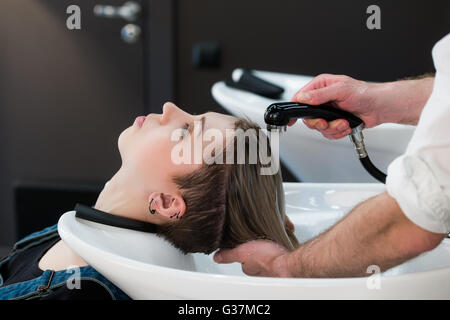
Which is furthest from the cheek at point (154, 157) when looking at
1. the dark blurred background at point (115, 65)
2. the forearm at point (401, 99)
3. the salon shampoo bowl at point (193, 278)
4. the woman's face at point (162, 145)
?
the dark blurred background at point (115, 65)

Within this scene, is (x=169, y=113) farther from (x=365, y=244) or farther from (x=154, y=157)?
(x=365, y=244)

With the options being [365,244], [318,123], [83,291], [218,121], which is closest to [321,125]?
[318,123]

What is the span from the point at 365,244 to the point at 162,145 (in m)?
0.37

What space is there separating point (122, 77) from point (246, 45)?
0.47 meters

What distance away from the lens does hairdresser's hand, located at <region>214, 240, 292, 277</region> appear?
0.85 meters

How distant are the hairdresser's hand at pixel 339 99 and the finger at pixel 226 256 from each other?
8.9 inches

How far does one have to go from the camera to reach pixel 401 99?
1000 mm

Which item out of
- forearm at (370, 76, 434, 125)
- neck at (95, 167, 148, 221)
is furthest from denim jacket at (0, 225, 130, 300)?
forearm at (370, 76, 434, 125)

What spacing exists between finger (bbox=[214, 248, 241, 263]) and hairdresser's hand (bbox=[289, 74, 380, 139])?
8.9 inches

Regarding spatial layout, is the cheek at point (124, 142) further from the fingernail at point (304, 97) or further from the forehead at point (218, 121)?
the fingernail at point (304, 97)

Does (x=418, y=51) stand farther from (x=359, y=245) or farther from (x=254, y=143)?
(x=359, y=245)

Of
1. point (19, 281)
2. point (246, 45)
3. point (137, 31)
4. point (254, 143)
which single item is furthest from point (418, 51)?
point (19, 281)

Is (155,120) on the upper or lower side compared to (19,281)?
upper
